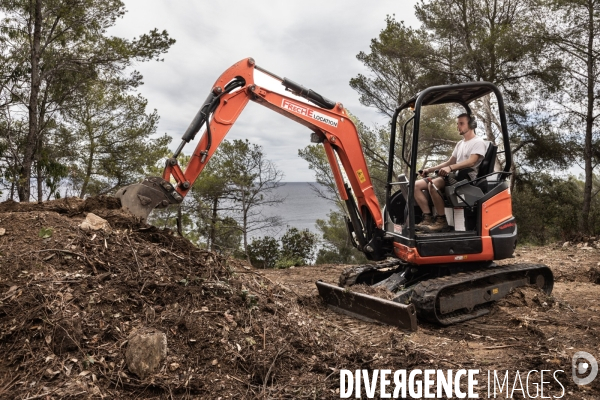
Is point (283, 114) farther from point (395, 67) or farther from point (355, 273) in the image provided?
point (395, 67)

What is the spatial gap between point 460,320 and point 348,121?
2.79 metres

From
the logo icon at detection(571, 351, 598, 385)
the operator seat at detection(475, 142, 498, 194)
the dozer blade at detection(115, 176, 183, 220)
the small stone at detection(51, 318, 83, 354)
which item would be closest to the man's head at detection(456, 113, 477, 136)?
the operator seat at detection(475, 142, 498, 194)

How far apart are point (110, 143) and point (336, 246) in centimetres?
1473

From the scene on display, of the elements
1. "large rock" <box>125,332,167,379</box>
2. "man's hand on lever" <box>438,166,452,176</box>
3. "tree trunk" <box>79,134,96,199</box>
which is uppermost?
"tree trunk" <box>79,134,96,199</box>

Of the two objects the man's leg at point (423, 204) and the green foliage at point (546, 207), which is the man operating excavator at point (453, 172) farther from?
the green foliage at point (546, 207)

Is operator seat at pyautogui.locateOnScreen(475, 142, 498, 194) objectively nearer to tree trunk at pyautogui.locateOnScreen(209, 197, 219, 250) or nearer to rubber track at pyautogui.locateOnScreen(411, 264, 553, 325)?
rubber track at pyautogui.locateOnScreen(411, 264, 553, 325)

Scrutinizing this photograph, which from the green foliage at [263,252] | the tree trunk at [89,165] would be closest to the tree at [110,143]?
the tree trunk at [89,165]

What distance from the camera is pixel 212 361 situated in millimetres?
3738

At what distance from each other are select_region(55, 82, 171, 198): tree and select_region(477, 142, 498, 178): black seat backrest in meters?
13.4

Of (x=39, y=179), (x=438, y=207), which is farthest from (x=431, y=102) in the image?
(x=39, y=179)

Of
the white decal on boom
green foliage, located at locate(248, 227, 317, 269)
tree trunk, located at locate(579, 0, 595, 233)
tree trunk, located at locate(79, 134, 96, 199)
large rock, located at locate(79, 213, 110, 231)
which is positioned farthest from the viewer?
green foliage, located at locate(248, 227, 317, 269)

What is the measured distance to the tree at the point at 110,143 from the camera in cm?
1653

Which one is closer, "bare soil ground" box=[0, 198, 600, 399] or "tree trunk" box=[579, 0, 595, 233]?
"bare soil ground" box=[0, 198, 600, 399]

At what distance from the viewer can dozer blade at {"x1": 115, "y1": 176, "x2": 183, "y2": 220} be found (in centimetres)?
540
